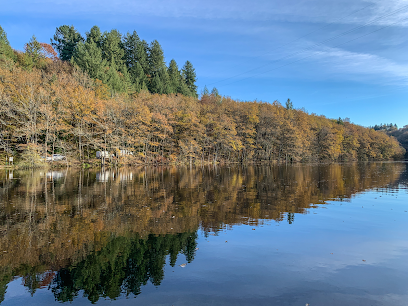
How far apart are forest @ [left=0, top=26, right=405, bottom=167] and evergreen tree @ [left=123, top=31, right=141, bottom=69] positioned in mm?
363

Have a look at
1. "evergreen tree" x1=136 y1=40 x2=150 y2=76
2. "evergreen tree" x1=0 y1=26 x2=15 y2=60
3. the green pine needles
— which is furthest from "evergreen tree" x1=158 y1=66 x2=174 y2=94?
"evergreen tree" x1=0 y1=26 x2=15 y2=60

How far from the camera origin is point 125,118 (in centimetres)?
4672

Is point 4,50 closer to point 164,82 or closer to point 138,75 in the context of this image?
point 138,75

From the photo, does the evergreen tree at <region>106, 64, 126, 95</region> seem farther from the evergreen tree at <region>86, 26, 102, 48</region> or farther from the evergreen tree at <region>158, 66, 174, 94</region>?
the evergreen tree at <region>86, 26, 102, 48</region>

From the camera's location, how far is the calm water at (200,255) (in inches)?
203

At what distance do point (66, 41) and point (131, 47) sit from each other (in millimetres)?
23056

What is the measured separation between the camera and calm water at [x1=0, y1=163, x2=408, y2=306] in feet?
16.9

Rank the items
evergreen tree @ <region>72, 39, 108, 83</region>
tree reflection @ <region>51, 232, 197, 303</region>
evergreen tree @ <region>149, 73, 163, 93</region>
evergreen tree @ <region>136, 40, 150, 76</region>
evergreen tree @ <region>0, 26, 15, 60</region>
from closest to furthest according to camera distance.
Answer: tree reflection @ <region>51, 232, 197, 303</region> < evergreen tree @ <region>0, 26, 15, 60</region> < evergreen tree @ <region>72, 39, 108, 83</region> < evergreen tree @ <region>149, 73, 163, 93</region> < evergreen tree @ <region>136, 40, 150, 76</region>

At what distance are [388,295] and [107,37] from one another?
92481mm

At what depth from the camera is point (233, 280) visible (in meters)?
5.70

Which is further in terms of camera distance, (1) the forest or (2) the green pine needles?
(2) the green pine needles

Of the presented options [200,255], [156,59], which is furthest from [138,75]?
[200,255]

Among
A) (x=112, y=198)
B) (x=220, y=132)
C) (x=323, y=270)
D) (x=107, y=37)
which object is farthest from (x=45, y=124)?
(x=107, y=37)

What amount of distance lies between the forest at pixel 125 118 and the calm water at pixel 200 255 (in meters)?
30.4
